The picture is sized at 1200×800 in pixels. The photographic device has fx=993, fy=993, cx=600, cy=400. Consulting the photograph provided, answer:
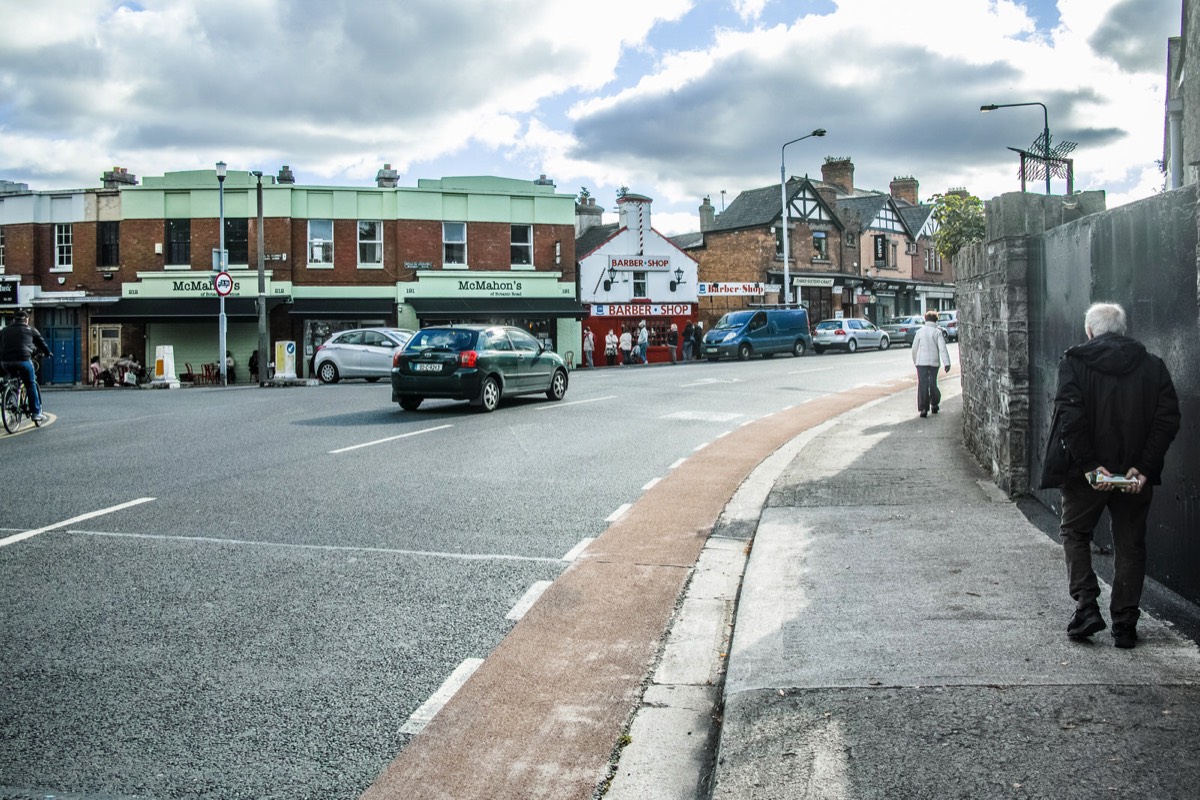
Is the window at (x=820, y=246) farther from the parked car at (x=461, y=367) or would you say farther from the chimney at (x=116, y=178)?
the parked car at (x=461, y=367)

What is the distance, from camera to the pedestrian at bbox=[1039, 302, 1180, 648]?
14.9ft

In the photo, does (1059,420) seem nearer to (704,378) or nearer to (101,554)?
(101,554)

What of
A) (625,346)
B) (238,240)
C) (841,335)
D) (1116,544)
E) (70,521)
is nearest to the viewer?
(1116,544)

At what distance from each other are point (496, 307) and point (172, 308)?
1204 cm

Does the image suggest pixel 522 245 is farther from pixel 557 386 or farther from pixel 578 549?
pixel 578 549

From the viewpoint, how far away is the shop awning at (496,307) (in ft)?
127

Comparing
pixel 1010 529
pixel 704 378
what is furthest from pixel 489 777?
pixel 704 378

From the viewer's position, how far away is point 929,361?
1513cm

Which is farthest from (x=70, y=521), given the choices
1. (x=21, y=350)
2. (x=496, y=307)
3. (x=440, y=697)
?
(x=496, y=307)

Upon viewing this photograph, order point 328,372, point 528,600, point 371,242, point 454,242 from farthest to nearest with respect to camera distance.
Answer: point 454,242
point 371,242
point 328,372
point 528,600

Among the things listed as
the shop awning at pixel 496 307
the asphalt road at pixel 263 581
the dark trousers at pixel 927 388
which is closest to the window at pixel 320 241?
the shop awning at pixel 496 307

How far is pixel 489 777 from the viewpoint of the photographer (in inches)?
145

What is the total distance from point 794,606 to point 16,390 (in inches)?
563

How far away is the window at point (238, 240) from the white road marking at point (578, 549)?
34042mm
